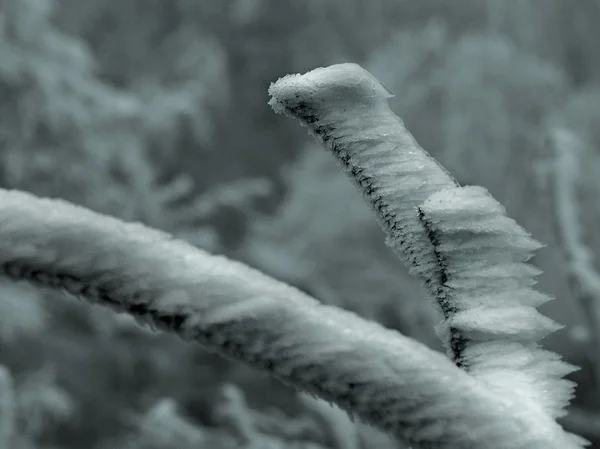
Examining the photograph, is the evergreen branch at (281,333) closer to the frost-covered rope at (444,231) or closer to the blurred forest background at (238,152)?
the frost-covered rope at (444,231)

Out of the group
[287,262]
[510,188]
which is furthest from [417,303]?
[510,188]

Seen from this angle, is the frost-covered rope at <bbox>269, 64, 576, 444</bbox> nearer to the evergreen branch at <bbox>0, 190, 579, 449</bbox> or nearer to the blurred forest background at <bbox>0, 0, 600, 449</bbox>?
the evergreen branch at <bbox>0, 190, 579, 449</bbox>

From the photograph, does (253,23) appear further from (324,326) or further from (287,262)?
(324,326)

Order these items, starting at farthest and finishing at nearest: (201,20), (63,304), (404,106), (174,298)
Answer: (201,20), (404,106), (63,304), (174,298)

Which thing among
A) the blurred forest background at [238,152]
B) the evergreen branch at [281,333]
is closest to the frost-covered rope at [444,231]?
the evergreen branch at [281,333]

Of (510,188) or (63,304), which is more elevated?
(510,188)

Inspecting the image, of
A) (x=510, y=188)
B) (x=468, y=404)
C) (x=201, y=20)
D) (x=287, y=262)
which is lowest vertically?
(x=468, y=404)

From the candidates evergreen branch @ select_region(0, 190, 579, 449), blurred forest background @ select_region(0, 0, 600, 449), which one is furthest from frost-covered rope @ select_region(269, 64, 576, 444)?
blurred forest background @ select_region(0, 0, 600, 449)
